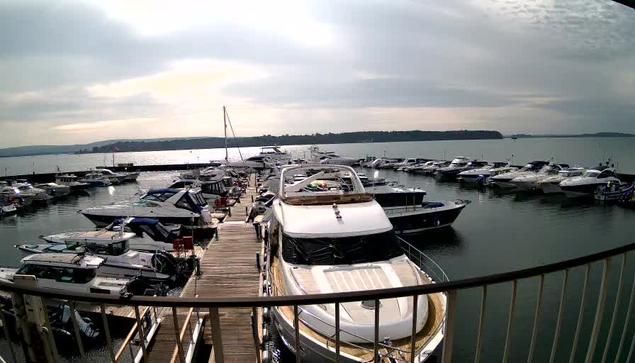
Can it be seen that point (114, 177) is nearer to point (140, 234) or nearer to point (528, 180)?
point (140, 234)

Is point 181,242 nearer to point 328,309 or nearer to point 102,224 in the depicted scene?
point 102,224

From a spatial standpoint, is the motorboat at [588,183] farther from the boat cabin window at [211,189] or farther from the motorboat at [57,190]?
the motorboat at [57,190]

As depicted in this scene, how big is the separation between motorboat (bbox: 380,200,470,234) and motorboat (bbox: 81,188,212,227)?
12799 millimetres

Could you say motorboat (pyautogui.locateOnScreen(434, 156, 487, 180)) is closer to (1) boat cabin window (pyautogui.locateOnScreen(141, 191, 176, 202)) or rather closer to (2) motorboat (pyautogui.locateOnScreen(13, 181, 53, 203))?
(1) boat cabin window (pyautogui.locateOnScreen(141, 191, 176, 202))

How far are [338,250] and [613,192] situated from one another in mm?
35005

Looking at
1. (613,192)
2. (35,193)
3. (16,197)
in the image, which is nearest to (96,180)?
(35,193)

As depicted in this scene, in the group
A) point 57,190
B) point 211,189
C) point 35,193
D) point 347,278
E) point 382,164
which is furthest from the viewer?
point 382,164

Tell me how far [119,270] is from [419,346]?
1311cm

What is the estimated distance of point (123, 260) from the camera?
14.0 meters

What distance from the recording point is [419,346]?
218 inches

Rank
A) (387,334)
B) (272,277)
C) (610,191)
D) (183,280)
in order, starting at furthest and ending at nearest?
(610,191), (183,280), (272,277), (387,334)

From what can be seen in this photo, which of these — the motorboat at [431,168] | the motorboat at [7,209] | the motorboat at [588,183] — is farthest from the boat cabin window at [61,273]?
the motorboat at [431,168]

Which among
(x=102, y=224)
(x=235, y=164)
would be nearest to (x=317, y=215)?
(x=102, y=224)

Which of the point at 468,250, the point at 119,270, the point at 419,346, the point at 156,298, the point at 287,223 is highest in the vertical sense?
the point at 156,298
